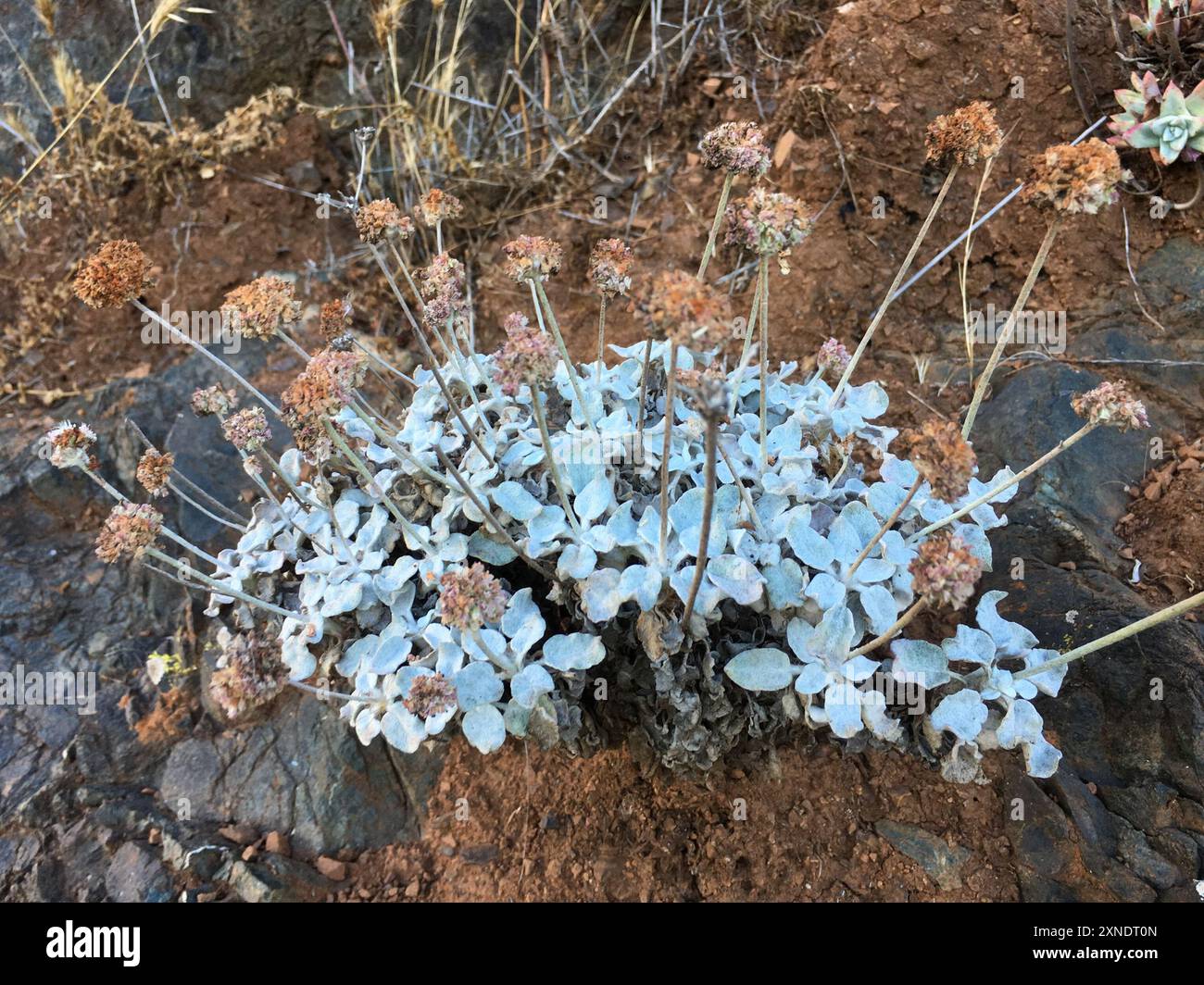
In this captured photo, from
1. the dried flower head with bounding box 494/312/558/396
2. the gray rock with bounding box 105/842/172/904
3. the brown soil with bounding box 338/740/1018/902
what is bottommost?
the gray rock with bounding box 105/842/172/904

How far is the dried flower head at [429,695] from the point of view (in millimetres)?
1767

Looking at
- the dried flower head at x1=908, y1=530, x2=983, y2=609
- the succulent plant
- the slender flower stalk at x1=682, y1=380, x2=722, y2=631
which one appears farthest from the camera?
the succulent plant

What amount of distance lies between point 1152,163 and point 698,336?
8.70ft

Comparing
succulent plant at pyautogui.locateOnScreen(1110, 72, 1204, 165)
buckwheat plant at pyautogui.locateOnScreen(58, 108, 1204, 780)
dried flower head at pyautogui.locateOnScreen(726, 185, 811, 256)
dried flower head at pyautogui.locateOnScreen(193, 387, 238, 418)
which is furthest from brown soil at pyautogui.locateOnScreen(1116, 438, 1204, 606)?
dried flower head at pyautogui.locateOnScreen(193, 387, 238, 418)

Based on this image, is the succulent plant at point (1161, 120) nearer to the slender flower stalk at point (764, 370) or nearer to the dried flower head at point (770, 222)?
the slender flower stalk at point (764, 370)

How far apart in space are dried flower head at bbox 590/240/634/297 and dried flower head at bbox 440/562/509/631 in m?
0.77

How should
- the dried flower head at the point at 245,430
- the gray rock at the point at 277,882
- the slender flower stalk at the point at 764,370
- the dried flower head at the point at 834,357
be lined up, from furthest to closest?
the gray rock at the point at 277,882, the dried flower head at the point at 834,357, the dried flower head at the point at 245,430, the slender flower stalk at the point at 764,370

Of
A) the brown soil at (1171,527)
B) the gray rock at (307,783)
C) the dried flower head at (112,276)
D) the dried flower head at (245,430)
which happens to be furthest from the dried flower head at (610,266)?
the brown soil at (1171,527)

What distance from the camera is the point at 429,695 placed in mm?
1774

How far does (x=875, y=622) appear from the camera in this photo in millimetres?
1942

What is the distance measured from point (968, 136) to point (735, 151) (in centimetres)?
52

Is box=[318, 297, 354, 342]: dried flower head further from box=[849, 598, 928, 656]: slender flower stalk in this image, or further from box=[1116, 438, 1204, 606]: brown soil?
box=[1116, 438, 1204, 606]: brown soil

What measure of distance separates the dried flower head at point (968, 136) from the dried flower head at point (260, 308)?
1.50m

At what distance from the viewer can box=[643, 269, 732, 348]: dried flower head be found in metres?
1.41
